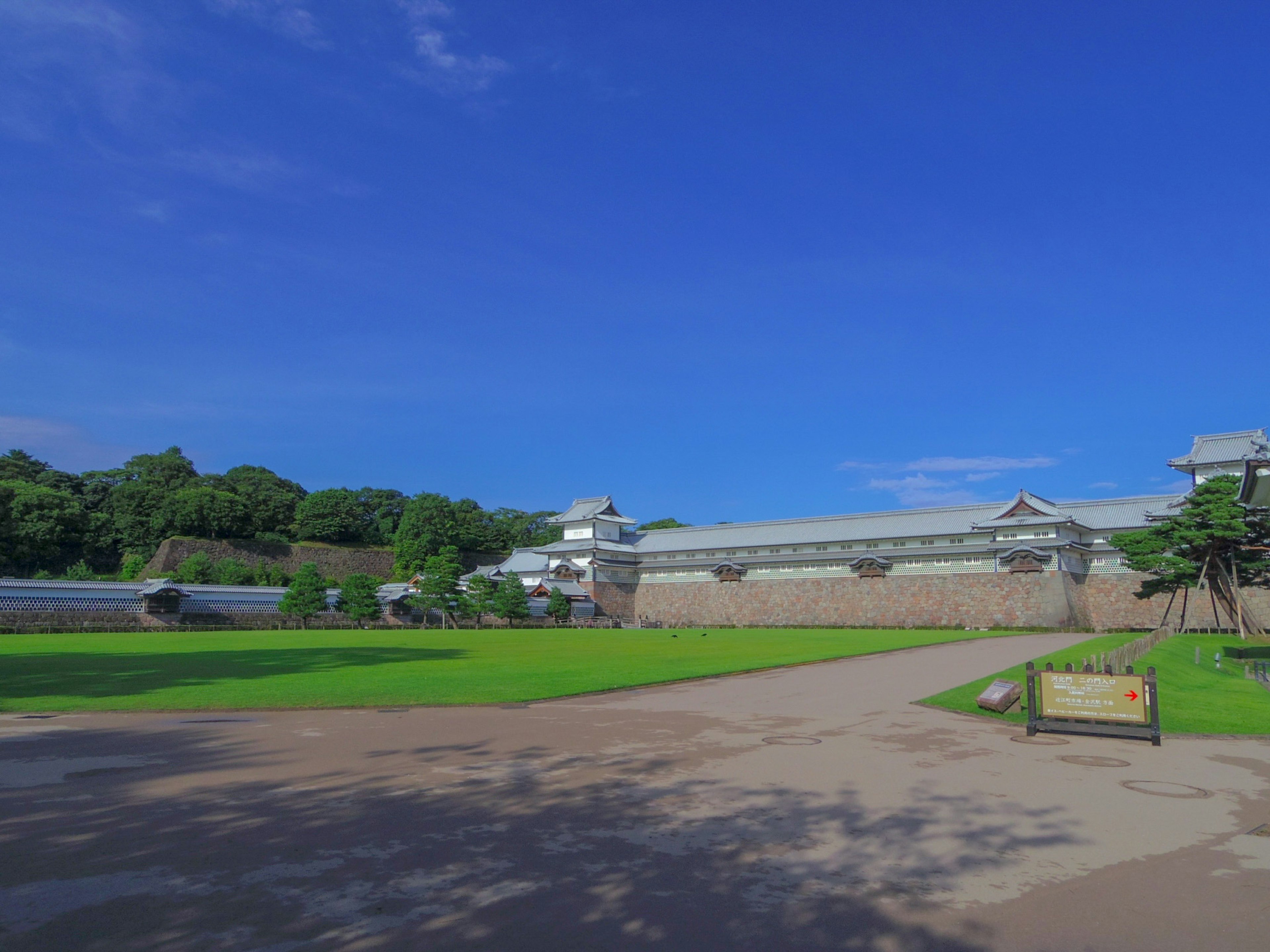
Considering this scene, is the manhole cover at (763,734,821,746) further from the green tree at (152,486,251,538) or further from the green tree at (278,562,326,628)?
the green tree at (152,486,251,538)

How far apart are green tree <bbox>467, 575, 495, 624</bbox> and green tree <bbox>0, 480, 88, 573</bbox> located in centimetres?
3415

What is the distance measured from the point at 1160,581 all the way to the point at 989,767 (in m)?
40.3

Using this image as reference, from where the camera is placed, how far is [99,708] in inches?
574

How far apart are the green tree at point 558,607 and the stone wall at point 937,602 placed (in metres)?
5.62

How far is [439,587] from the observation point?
194 ft

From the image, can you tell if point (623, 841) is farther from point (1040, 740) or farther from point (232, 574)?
point (232, 574)

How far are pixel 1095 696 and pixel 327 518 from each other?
285 feet

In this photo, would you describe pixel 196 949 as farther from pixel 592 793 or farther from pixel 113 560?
pixel 113 560

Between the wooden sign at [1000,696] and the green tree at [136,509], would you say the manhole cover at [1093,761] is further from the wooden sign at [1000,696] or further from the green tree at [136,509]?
the green tree at [136,509]

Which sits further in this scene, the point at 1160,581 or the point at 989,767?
the point at 1160,581

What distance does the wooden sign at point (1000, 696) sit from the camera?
45.9 ft

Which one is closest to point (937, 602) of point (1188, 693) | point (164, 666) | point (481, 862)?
point (1188, 693)

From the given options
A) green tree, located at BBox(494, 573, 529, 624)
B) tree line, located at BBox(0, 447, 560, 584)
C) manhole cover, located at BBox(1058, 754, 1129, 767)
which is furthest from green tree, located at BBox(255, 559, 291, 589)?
manhole cover, located at BBox(1058, 754, 1129, 767)

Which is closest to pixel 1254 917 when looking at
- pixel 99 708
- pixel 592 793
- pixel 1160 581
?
pixel 592 793
